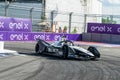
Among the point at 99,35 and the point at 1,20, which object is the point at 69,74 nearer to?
the point at 1,20

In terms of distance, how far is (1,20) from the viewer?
3097 cm

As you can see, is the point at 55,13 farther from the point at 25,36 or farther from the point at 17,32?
the point at 17,32

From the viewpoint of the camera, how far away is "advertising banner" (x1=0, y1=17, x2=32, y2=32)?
31188 millimetres

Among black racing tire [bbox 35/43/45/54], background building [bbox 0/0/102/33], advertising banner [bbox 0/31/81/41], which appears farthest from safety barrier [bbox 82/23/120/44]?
black racing tire [bbox 35/43/45/54]

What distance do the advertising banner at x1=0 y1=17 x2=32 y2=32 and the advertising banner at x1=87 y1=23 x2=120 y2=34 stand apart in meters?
8.45

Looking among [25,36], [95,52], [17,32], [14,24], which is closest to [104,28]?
[25,36]

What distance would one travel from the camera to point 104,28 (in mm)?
38812

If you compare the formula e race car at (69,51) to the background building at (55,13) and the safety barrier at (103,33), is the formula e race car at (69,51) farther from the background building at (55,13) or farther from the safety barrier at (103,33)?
the safety barrier at (103,33)

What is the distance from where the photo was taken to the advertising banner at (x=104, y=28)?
3797cm

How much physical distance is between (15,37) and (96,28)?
11619 mm

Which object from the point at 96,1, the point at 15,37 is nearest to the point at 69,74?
the point at 15,37

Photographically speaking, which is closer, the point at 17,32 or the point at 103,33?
the point at 17,32

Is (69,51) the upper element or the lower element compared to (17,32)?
lower

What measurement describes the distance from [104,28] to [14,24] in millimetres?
10844
